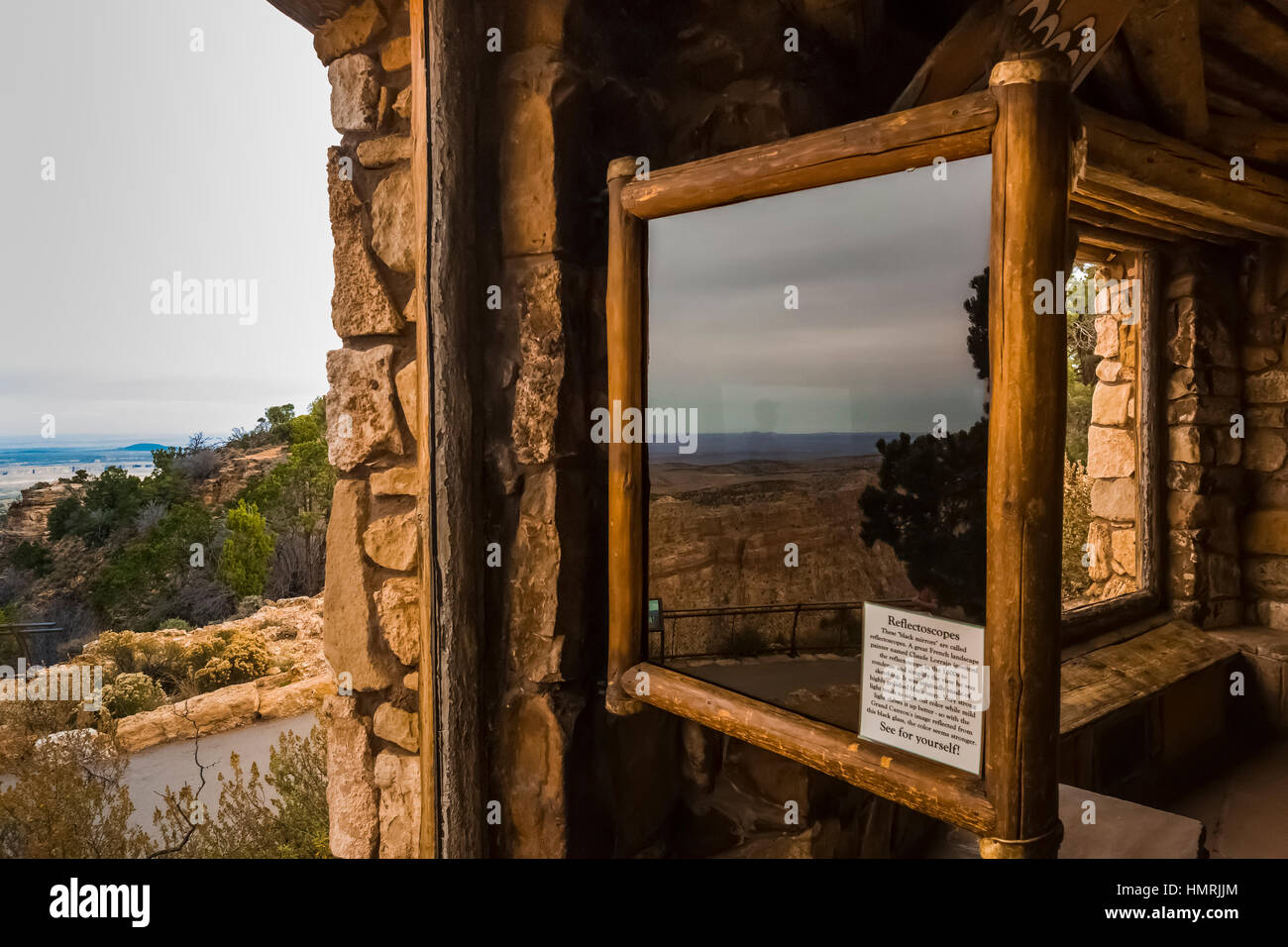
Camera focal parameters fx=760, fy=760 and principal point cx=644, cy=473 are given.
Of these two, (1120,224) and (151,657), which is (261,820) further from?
(1120,224)

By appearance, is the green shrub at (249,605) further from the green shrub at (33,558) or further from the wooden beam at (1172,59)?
the wooden beam at (1172,59)

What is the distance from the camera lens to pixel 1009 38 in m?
1.38

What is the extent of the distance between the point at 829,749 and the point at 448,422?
0.94 metres

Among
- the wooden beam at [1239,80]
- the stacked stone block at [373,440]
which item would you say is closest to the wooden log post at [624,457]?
the stacked stone block at [373,440]

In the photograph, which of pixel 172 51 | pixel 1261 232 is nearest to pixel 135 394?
pixel 172 51

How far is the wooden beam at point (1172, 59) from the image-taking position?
2.18 metres

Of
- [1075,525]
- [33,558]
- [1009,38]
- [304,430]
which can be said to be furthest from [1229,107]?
[304,430]

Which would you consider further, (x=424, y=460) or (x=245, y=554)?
(x=245, y=554)

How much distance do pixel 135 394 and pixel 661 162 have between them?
22.6ft

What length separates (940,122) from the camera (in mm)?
1070

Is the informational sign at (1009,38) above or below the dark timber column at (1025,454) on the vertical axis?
above

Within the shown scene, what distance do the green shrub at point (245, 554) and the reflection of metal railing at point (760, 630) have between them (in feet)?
27.8

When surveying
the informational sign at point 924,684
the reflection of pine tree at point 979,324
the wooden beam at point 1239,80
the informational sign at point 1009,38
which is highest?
the wooden beam at point 1239,80
